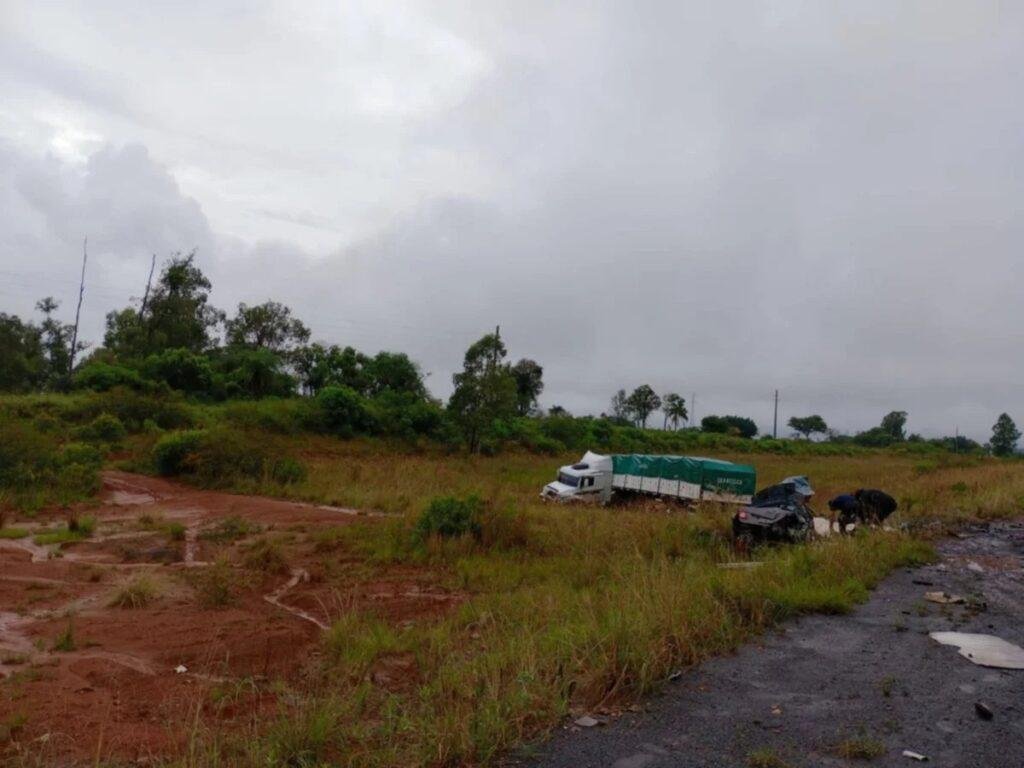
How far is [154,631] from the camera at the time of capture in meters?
10.5

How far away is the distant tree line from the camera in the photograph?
1631 inches

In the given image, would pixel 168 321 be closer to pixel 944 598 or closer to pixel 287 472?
pixel 287 472

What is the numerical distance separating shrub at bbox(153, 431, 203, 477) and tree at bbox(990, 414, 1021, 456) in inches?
3370

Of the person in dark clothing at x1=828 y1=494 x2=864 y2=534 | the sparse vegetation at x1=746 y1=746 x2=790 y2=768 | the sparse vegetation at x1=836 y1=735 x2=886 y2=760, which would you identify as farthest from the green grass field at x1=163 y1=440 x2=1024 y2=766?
the sparse vegetation at x1=836 y1=735 x2=886 y2=760

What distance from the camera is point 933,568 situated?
12180 mm

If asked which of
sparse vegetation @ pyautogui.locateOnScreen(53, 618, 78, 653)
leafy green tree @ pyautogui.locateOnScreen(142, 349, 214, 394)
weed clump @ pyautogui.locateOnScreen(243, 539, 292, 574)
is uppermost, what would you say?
leafy green tree @ pyautogui.locateOnScreen(142, 349, 214, 394)

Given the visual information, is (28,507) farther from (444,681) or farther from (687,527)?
(444,681)

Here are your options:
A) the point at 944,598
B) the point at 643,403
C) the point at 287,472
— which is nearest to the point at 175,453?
the point at 287,472

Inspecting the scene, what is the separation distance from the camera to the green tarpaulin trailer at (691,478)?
2572 cm

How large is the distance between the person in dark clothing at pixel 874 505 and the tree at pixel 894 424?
9637cm

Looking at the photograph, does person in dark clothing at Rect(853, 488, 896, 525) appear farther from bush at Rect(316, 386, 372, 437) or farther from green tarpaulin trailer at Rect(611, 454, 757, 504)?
bush at Rect(316, 386, 372, 437)

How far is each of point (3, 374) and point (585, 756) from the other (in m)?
50.8

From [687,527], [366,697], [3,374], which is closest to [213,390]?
[3,374]

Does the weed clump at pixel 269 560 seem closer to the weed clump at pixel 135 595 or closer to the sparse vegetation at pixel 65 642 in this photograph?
the weed clump at pixel 135 595
